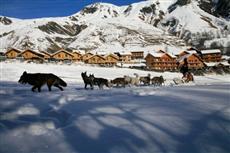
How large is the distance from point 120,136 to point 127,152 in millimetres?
787

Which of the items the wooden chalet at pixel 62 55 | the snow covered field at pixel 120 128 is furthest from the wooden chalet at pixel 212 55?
the snow covered field at pixel 120 128

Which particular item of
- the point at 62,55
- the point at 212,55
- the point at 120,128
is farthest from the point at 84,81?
the point at 212,55

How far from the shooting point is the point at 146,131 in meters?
7.22

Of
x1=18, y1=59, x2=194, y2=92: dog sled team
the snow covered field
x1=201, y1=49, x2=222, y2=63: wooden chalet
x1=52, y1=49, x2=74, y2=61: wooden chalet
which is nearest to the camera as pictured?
the snow covered field

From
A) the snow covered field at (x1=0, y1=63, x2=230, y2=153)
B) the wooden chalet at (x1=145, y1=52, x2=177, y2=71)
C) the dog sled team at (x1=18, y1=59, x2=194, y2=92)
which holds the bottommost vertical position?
the snow covered field at (x1=0, y1=63, x2=230, y2=153)

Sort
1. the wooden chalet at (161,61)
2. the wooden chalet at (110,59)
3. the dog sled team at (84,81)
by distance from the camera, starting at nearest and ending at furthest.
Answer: the dog sled team at (84,81) → the wooden chalet at (161,61) → the wooden chalet at (110,59)

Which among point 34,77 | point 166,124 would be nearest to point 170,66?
point 34,77

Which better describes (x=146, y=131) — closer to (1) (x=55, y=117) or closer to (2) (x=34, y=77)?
(1) (x=55, y=117)

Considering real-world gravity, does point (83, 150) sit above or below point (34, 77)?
below

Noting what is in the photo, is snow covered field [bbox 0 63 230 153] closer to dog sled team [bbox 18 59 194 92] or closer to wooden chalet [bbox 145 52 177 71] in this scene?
dog sled team [bbox 18 59 194 92]

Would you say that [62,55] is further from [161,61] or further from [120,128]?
[120,128]

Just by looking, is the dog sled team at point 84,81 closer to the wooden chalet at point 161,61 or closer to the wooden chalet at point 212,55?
the wooden chalet at point 161,61

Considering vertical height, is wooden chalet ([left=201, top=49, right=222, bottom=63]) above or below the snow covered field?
above

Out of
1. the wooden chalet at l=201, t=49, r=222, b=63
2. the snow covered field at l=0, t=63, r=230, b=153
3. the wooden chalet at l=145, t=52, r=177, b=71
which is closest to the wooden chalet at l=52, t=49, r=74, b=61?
the wooden chalet at l=145, t=52, r=177, b=71
